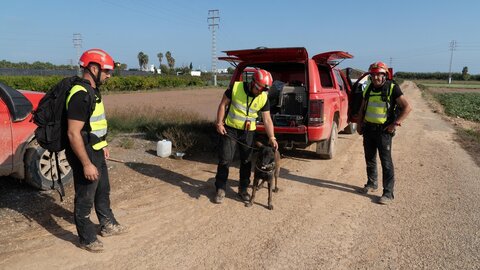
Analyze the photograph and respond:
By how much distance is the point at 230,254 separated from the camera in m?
3.57

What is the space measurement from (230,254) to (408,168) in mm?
4858

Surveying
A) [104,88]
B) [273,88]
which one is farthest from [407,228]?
[104,88]

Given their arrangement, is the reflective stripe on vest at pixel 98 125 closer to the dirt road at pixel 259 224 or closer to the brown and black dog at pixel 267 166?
the dirt road at pixel 259 224

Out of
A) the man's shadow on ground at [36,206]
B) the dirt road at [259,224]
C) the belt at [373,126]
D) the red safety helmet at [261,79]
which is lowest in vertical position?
the dirt road at [259,224]

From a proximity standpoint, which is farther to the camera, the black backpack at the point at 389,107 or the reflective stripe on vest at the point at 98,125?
the black backpack at the point at 389,107

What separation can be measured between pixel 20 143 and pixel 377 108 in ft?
15.5

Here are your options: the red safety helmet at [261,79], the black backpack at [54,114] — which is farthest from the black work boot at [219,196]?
the black backpack at [54,114]

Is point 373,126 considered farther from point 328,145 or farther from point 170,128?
point 170,128

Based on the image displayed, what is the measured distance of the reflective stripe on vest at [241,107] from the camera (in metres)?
4.82

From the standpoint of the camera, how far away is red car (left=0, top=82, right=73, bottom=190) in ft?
14.4

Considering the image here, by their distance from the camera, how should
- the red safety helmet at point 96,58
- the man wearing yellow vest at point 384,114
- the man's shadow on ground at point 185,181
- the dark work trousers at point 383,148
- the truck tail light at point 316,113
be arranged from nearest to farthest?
the red safety helmet at point 96,58
the man wearing yellow vest at point 384,114
the dark work trousers at point 383,148
the man's shadow on ground at point 185,181
the truck tail light at point 316,113

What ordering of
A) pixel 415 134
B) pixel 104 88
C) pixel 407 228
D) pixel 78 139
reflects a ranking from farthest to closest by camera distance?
pixel 104 88, pixel 415 134, pixel 407 228, pixel 78 139

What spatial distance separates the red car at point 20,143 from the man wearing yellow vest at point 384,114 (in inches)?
168

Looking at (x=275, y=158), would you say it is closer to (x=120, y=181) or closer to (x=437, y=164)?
(x=120, y=181)
